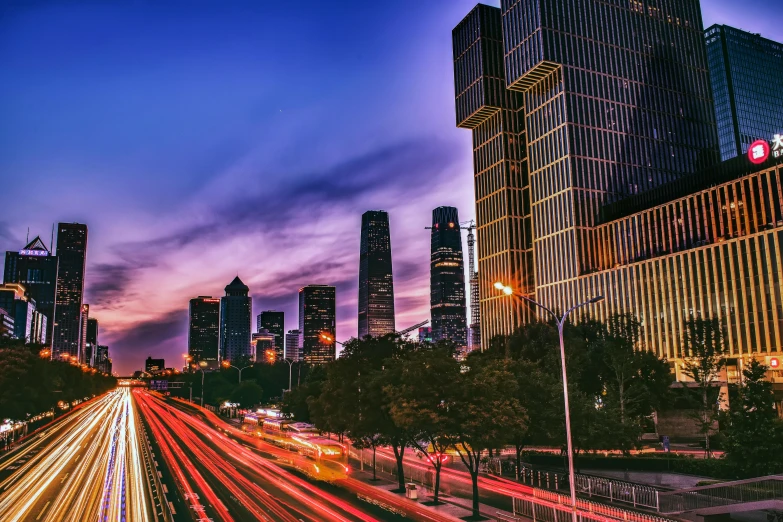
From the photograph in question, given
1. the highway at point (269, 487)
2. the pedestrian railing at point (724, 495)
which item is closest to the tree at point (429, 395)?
the highway at point (269, 487)

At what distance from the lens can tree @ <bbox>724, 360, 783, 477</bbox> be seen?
33250mm

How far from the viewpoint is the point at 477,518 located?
1264 inches

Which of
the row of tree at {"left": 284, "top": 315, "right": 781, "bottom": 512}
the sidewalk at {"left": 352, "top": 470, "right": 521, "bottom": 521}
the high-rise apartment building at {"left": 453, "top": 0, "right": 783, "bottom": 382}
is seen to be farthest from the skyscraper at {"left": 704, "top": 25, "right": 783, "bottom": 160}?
the sidewalk at {"left": 352, "top": 470, "right": 521, "bottom": 521}

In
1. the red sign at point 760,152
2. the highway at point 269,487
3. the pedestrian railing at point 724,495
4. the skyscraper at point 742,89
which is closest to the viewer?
the pedestrian railing at point 724,495

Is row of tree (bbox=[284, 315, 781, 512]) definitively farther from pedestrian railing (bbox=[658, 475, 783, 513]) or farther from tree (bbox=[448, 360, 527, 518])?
pedestrian railing (bbox=[658, 475, 783, 513])

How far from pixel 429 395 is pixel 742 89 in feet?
582

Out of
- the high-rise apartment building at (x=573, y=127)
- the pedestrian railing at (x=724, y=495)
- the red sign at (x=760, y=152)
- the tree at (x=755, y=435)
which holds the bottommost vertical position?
the pedestrian railing at (x=724, y=495)

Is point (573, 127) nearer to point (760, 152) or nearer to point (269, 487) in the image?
point (760, 152)

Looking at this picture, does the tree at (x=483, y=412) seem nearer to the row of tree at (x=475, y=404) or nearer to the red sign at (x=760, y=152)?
the row of tree at (x=475, y=404)

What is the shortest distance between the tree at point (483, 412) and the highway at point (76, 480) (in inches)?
704

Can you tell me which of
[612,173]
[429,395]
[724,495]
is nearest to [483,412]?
[429,395]

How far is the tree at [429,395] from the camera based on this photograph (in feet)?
114

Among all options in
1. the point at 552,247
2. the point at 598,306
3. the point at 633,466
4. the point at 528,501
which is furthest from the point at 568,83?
the point at 528,501

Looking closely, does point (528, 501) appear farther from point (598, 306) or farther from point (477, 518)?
point (598, 306)
